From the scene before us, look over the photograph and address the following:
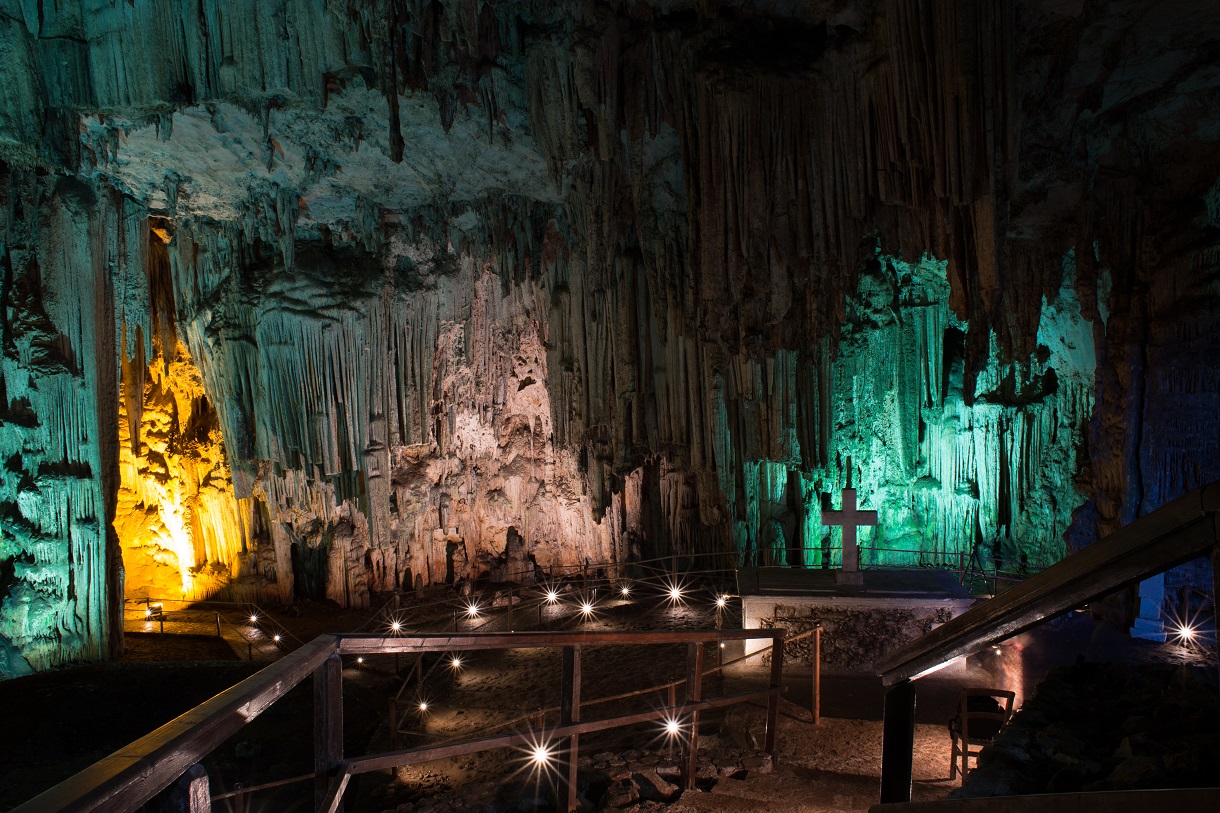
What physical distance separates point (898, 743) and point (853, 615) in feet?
18.9

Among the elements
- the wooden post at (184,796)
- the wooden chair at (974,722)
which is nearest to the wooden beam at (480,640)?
the wooden post at (184,796)

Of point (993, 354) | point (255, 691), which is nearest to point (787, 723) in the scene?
point (255, 691)

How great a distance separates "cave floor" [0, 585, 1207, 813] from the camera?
16.4ft

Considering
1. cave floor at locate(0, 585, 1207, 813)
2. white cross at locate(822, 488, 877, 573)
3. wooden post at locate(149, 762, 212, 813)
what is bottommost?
cave floor at locate(0, 585, 1207, 813)

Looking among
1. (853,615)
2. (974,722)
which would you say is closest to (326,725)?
(974,722)

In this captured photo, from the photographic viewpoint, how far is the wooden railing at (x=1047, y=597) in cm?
166

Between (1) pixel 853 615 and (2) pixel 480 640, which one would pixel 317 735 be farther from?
(1) pixel 853 615

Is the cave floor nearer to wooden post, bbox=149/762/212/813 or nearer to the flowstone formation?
the flowstone formation

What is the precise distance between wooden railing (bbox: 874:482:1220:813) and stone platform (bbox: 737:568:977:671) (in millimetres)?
5539

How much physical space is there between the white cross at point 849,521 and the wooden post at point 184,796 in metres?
8.08

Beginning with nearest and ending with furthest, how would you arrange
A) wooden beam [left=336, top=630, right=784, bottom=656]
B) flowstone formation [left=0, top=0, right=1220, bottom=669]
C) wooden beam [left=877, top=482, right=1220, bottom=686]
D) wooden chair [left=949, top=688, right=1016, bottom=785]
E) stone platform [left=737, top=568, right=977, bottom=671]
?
1. wooden beam [left=877, top=482, right=1220, bottom=686]
2. wooden beam [left=336, top=630, right=784, bottom=656]
3. wooden chair [left=949, top=688, right=1016, bottom=785]
4. stone platform [left=737, top=568, right=977, bottom=671]
5. flowstone formation [left=0, top=0, right=1220, bottom=669]

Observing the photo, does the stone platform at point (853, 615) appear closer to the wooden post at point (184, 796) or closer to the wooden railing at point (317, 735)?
the wooden railing at point (317, 735)

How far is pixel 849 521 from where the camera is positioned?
8.74 meters

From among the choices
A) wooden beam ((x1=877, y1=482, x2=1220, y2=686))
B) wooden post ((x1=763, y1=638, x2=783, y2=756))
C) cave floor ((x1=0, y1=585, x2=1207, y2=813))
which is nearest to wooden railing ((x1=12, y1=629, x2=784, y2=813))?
wooden post ((x1=763, y1=638, x2=783, y2=756))
